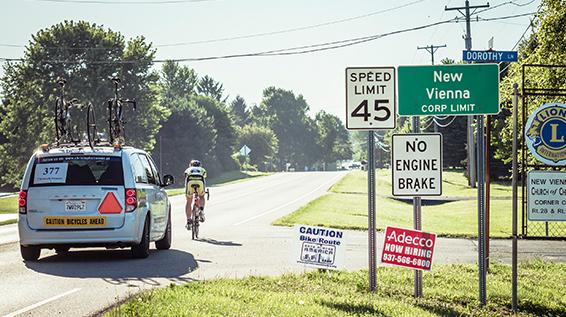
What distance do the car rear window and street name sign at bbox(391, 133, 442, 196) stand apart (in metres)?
5.49

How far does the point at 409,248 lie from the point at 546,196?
8.62 ft

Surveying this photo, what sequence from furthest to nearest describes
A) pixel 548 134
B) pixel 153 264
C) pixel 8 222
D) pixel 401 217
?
pixel 401 217 < pixel 8 222 < pixel 153 264 < pixel 548 134

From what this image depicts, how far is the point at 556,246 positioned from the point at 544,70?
5365 millimetres

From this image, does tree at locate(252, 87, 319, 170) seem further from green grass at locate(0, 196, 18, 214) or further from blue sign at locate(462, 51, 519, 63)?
blue sign at locate(462, 51, 519, 63)

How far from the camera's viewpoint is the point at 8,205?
4100 centimetres

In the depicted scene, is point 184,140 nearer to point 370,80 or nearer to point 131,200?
point 131,200

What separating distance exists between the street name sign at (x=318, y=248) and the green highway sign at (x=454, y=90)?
1896 mm

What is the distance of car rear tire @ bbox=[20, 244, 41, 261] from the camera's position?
45.1 feet

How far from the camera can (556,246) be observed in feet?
62.7

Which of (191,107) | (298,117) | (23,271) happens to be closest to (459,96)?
(23,271)

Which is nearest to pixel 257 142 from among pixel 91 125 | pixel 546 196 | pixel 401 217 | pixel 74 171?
pixel 401 217

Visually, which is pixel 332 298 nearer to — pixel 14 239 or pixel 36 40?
pixel 14 239

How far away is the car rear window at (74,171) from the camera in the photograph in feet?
44.2

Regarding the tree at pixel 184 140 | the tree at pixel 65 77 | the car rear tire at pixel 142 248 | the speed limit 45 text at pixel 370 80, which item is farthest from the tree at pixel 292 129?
the speed limit 45 text at pixel 370 80
